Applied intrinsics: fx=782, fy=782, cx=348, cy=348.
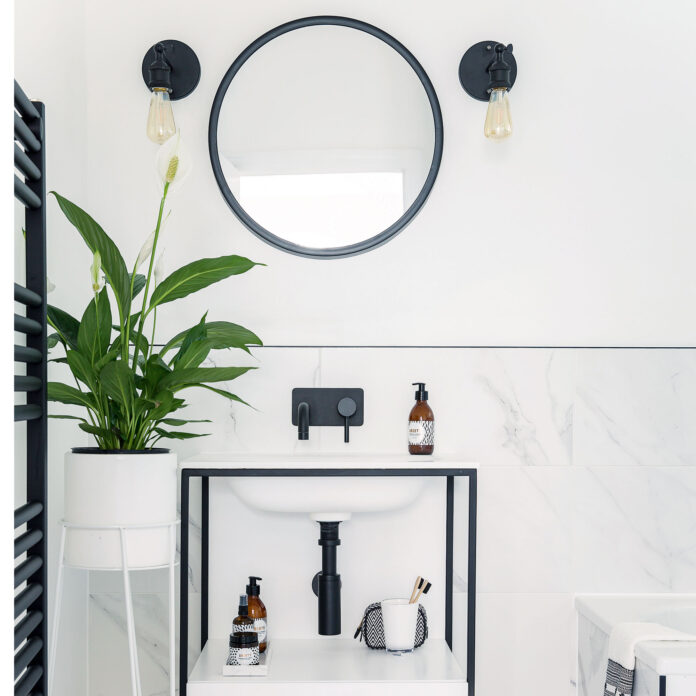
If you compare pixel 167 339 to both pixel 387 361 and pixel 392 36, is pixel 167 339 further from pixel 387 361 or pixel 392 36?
pixel 392 36

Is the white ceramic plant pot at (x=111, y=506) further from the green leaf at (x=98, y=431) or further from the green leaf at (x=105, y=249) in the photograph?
the green leaf at (x=105, y=249)

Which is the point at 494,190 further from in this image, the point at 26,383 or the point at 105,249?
the point at 26,383

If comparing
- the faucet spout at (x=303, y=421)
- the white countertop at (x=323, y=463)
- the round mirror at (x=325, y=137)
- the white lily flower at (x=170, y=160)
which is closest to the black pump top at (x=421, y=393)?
the white countertop at (x=323, y=463)

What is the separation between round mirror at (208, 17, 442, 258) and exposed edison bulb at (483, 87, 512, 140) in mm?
129

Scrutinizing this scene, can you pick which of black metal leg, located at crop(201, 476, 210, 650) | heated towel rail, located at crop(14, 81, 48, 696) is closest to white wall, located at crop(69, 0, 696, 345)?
black metal leg, located at crop(201, 476, 210, 650)

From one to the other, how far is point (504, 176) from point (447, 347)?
45 centimetres

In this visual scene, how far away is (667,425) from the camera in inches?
76.5

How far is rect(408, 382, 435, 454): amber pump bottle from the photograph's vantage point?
1834 mm

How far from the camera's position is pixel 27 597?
895mm

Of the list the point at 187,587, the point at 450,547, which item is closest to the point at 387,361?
the point at 450,547

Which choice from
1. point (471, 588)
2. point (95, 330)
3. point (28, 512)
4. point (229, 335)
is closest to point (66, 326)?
point (95, 330)

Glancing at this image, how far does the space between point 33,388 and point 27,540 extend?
0.58 ft

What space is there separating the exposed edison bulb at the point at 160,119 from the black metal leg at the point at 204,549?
2.72ft

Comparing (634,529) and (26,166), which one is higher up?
(26,166)
